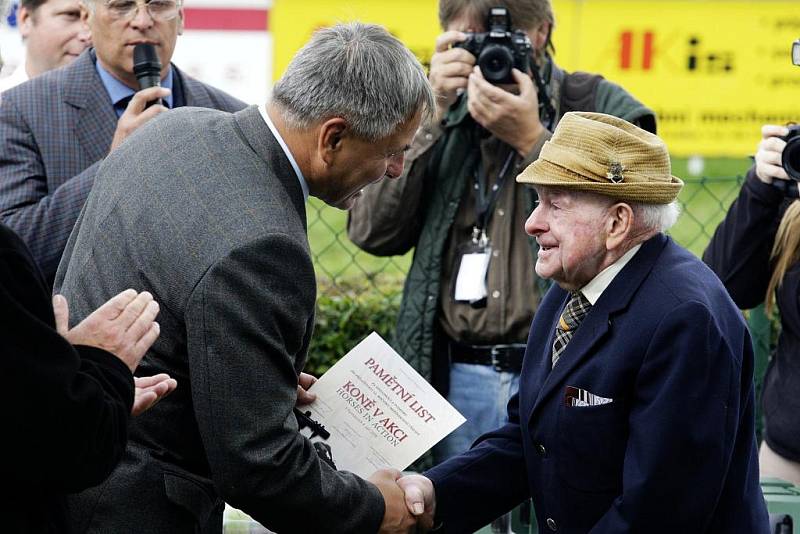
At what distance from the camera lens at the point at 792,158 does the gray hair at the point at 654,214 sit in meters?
1.15

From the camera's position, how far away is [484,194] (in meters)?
4.57

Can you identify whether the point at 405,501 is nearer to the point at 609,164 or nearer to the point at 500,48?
the point at 609,164

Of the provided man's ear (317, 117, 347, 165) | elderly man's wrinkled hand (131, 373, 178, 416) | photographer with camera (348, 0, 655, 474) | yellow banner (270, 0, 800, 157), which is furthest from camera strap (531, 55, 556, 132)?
yellow banner (270, 0, 800, 157)

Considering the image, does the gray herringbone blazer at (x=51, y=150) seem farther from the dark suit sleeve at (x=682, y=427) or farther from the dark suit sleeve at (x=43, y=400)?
the dark suit sleeve at (x=682, y=427)

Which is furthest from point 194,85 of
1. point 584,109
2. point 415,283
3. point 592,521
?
point 592,521

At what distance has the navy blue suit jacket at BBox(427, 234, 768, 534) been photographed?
2.97 metres

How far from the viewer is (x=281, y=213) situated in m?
2.99

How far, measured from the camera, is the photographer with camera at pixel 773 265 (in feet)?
14.5

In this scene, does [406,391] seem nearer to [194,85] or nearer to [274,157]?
[274,157]

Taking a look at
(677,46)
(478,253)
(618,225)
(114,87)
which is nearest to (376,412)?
(618,225)

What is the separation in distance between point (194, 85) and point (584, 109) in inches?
52.4

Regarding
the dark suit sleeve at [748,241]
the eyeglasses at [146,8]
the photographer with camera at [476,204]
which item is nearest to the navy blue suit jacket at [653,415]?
the photographer with camera at [476,204]

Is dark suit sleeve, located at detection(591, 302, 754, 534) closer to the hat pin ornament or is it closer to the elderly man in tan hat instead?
the elderly man in tan hat

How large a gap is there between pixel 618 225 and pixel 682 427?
513mm
